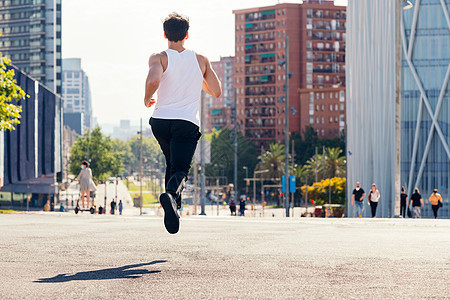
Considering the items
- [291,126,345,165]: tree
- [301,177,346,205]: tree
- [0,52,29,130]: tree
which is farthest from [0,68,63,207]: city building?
[0,52,29,130]: tree

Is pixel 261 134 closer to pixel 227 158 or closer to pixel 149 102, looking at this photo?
pixel 227 158

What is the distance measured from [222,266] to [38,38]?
5281 inches

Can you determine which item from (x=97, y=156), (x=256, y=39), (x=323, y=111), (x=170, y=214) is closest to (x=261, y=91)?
(x=256, y=39)

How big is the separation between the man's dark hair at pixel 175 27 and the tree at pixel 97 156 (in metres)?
104

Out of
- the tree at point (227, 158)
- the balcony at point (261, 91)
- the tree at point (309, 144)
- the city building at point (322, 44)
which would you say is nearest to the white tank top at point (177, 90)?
the tree at point (227, 158)

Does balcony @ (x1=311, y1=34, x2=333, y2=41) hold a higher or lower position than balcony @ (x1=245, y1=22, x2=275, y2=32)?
lower

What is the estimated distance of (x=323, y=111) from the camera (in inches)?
5694

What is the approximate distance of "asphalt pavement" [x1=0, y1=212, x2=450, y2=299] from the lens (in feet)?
15.4

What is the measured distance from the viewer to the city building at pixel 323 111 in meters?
145

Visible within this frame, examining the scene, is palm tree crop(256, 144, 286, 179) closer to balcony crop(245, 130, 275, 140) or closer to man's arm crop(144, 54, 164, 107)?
balcony crop(245, 130, 275, 140)

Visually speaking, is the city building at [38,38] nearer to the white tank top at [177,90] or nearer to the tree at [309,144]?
the tree at [309,144]

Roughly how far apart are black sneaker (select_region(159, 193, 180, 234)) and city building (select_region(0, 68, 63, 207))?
224ft

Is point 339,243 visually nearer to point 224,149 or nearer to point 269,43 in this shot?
point 224,149

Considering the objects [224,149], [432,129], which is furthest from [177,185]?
[224,149]
